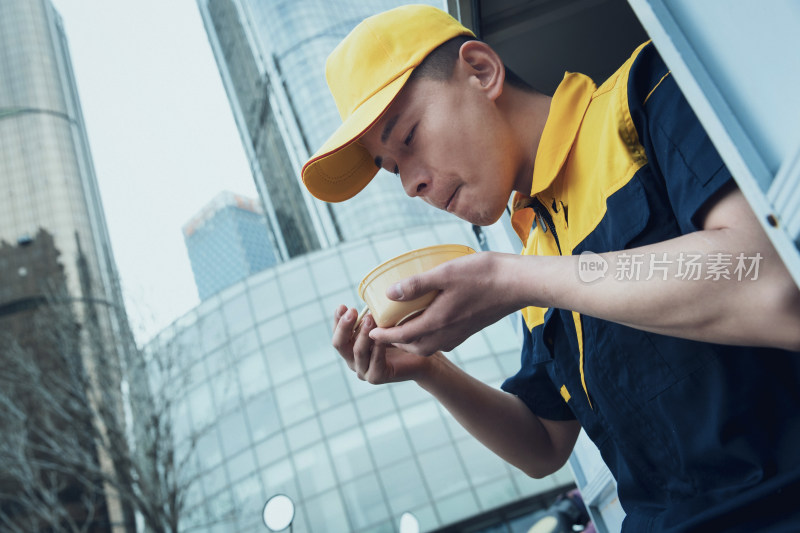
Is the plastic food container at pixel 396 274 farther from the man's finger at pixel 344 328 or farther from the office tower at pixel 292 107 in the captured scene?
the office tower at pixel 292 107

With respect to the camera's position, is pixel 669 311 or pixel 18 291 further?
pixel 18 291

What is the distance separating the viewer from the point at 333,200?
1745 mm

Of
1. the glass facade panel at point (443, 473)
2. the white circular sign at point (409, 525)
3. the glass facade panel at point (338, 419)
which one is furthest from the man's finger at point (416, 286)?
the glass facade panel at point (338, 419)

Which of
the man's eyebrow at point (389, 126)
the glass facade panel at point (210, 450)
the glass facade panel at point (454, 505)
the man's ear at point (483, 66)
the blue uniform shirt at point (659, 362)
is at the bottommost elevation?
the glass facade panel at point (454, 505)

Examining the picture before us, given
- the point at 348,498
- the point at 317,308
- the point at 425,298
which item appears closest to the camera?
the point at 425,298

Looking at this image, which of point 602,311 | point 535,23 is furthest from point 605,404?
point 535,23

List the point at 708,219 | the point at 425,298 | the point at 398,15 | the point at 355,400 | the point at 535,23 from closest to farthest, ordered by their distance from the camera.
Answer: the point at 708,219
the point at 425,298
the point at 398,15
the point at 535,23
the point at 355,400

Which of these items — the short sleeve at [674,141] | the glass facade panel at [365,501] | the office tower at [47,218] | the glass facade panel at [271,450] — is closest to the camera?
the short sleeve at [674,141]

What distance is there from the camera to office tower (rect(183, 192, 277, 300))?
52.3 metres

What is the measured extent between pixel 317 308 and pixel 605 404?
58.9 ft

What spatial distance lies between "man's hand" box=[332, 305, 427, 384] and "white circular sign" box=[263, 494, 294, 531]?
532cm

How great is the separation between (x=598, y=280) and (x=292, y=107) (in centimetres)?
3048

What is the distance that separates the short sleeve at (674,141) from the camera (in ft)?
2.61

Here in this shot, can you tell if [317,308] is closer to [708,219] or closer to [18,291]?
[18,291]
